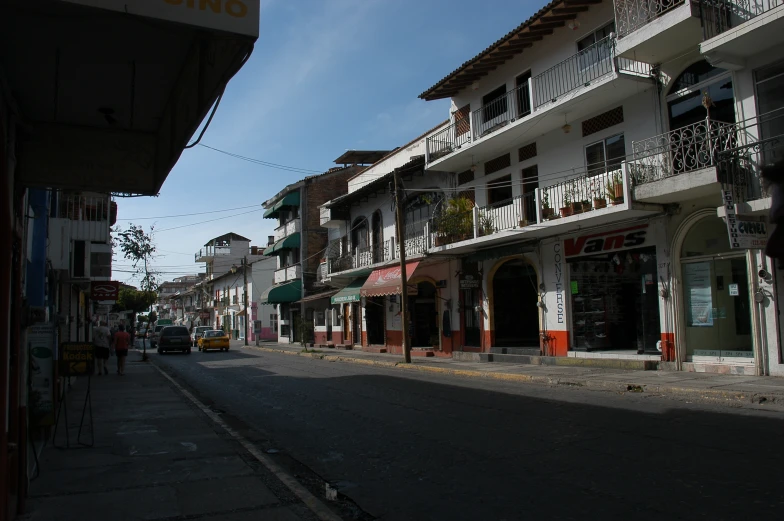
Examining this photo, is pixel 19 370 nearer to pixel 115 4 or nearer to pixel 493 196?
pixel 115 4

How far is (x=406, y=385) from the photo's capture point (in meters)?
15.3

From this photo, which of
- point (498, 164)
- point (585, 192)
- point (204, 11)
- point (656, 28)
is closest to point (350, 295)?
point (498, 164)

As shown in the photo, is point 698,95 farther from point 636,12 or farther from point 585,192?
point 585,192

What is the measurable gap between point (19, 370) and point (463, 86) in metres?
20.5

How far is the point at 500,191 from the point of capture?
2212cm

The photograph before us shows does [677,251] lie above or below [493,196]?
below

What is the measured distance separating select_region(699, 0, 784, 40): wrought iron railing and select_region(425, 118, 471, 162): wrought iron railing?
994 centimetres

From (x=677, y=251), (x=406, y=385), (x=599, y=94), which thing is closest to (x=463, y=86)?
(x=599, y=94)

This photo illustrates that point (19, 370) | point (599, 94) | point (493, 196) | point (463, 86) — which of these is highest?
point (463, 86)

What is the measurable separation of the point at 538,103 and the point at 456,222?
554 centimetres

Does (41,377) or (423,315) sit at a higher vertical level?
(423,315)

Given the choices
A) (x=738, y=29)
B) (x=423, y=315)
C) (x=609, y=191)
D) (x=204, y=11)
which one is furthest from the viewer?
(x=423, y=315)

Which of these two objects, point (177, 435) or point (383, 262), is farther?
point (383, 262)

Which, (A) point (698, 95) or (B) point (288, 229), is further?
(B) point (288, 229)
